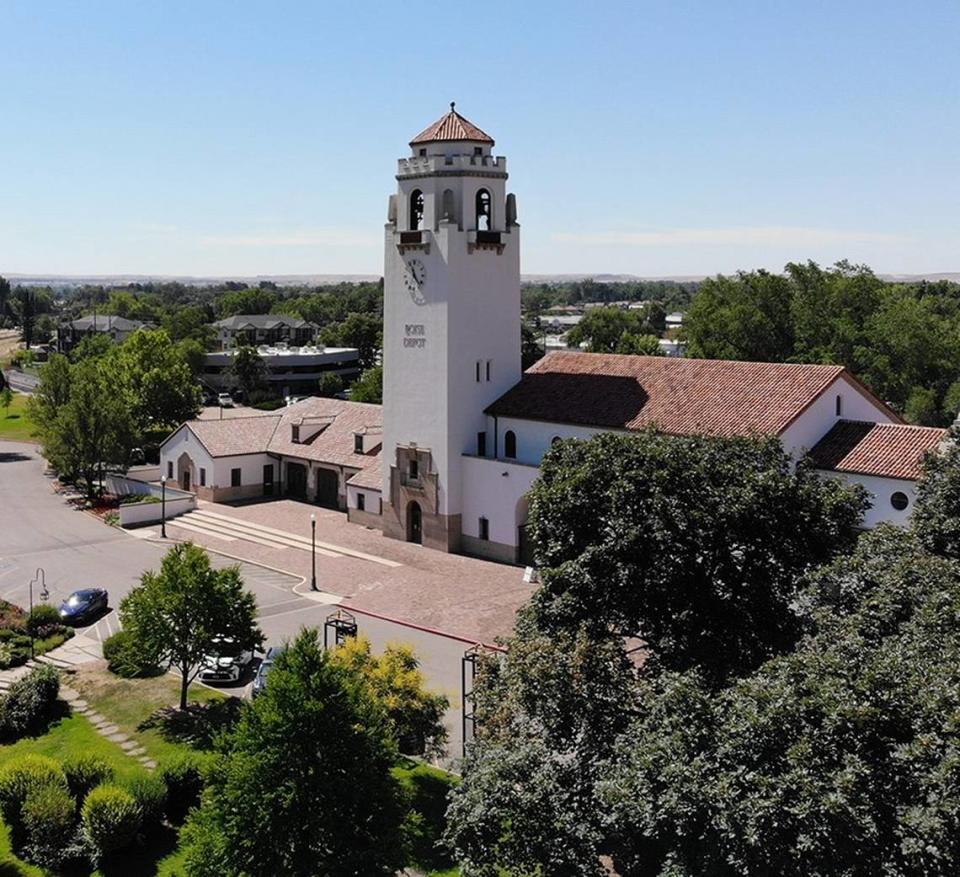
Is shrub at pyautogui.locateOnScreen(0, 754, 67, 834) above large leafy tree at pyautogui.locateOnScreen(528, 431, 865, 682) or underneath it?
underneath

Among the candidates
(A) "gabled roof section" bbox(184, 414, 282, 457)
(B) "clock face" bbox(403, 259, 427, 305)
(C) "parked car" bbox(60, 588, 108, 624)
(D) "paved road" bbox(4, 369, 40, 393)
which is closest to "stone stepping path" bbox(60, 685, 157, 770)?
(C) "parked car" bbox(60, 588, 108, 624)

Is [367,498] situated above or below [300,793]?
below

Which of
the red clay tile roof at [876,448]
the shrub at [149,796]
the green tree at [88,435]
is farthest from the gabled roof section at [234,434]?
the shrub at [149,796]

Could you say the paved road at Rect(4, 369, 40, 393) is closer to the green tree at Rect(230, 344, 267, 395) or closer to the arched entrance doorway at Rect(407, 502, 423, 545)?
the green tree at Rect(230, 344, 267, 395)

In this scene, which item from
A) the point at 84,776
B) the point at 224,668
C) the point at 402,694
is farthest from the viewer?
the point at 224,668

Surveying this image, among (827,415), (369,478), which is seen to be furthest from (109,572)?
(827,415)

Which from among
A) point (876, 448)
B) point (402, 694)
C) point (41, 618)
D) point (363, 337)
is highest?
point (876, 448)

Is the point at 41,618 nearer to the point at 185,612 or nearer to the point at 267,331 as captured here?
the point at 185,612
